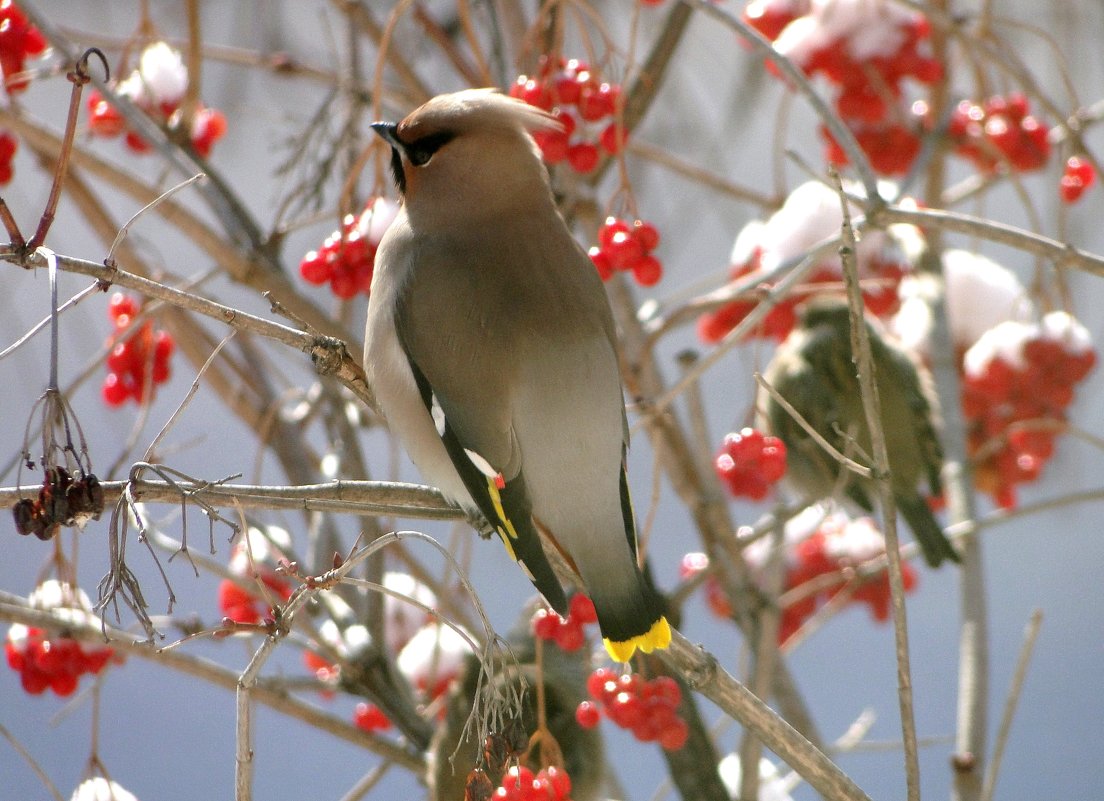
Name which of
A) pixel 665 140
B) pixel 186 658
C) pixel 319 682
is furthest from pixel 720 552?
pixel 665 140

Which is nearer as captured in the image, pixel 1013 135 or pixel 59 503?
pixel 59 503

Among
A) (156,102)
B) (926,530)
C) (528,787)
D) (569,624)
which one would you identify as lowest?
(528,787)

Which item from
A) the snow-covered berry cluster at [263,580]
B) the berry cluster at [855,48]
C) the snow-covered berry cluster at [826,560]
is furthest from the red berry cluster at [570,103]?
the snow-covered berry cluster at [826,560]

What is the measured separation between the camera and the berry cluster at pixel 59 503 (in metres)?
1.10

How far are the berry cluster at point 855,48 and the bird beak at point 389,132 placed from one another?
0.79 metres

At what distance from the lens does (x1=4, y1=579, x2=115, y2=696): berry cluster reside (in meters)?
1.98

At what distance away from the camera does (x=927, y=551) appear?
2863mm

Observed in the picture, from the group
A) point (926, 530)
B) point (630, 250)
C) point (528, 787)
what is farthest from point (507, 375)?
point (926, 530)

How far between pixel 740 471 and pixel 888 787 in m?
3.12

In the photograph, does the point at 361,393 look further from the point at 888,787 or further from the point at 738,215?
the point at 888,787

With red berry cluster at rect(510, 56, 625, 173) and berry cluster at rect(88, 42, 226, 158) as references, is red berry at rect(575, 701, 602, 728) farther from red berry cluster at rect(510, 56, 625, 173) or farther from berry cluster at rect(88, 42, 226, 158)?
berry cluster at rect(88, 42, 226, 158)

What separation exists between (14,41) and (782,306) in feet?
4.50

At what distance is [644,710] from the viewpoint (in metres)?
1.78

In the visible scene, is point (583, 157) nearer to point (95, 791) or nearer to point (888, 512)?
point (888, 512)
